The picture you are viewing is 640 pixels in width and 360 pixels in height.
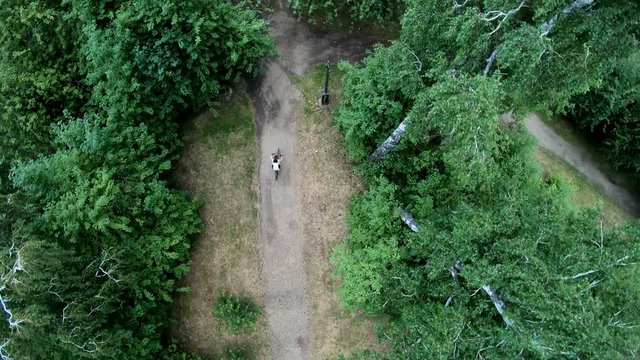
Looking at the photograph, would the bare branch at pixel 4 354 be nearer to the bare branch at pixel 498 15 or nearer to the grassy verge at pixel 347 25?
the bare branch at pixel 498 15

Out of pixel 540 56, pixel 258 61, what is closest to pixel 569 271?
pixel 540 56

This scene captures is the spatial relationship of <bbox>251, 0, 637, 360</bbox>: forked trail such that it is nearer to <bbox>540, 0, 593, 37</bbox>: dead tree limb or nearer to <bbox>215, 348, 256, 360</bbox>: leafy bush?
<bbox>215, 348, 256, 360</bbox>: leafy bush

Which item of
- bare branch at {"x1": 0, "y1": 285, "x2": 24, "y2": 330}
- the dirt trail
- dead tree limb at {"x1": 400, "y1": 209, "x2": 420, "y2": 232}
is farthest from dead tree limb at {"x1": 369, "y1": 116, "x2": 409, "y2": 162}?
bare branch at {"x1": 0, "y1": 285, "x2": 24, "y2": 330}

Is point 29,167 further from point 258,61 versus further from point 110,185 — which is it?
point 258,61

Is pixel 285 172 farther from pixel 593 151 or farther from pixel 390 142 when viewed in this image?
pixel 593 151

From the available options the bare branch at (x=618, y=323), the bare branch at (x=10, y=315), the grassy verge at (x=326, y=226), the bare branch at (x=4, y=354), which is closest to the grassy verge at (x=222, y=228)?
the grassy verge at (x=326, y=226)

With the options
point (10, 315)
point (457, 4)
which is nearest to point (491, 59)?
point (457, 4)
